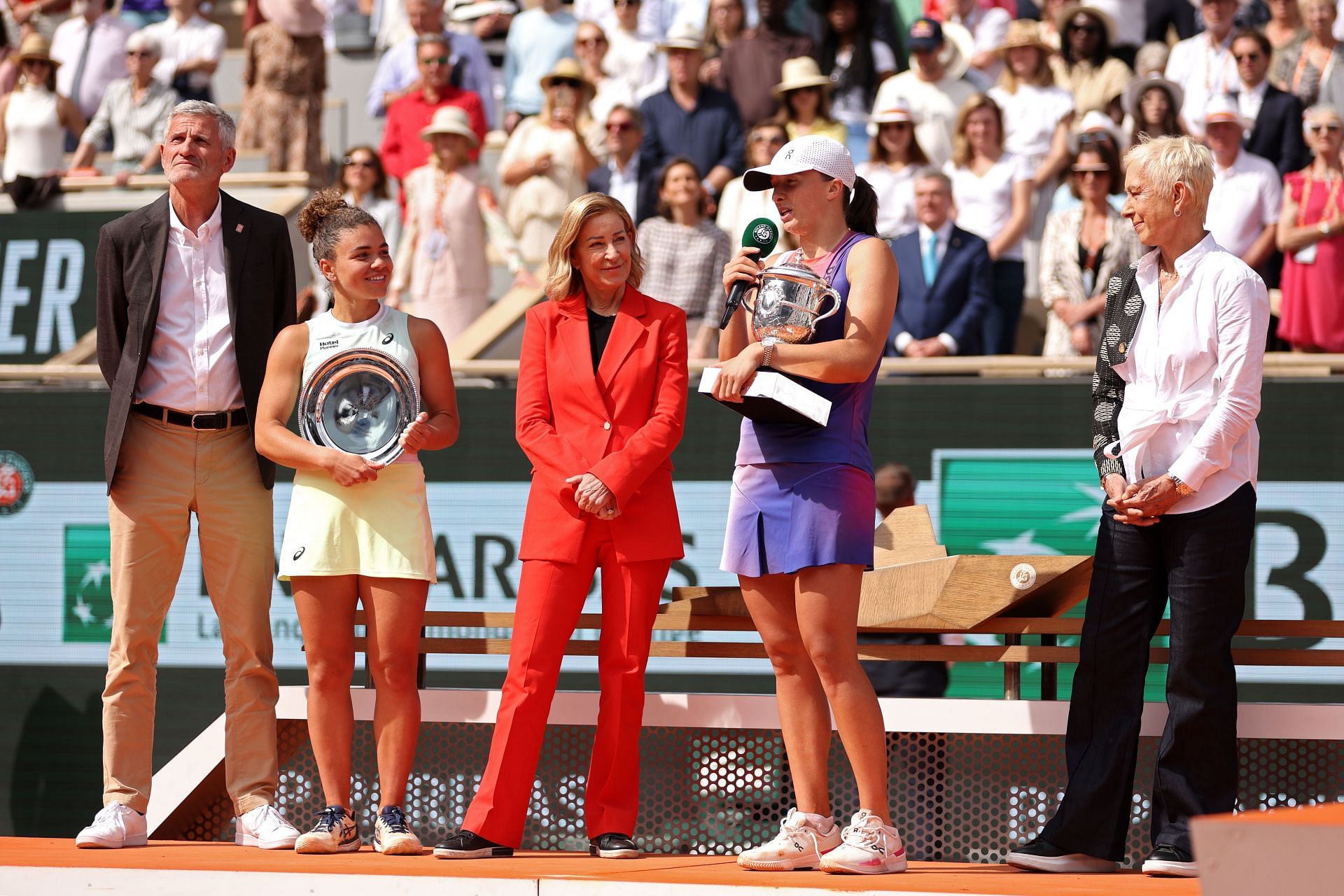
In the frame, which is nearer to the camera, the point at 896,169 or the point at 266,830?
the point at 266,830

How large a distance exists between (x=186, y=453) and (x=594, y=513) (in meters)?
1.31

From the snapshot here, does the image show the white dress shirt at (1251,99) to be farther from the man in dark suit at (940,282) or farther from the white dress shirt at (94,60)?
the white dress shirt at (94,60)

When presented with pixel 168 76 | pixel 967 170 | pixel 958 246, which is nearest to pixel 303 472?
pixel 958 246

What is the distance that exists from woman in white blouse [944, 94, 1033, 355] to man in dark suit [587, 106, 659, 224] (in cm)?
174

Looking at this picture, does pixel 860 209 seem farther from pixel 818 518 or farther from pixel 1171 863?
pixel 1171 863

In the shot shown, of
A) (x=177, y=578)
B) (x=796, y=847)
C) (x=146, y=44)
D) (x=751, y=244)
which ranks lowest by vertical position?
(x=796, y=847)

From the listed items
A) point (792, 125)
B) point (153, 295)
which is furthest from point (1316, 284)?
point (153, 295)

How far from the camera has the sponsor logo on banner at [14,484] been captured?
7.93 m

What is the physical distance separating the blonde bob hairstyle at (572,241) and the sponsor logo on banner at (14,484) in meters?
4.14

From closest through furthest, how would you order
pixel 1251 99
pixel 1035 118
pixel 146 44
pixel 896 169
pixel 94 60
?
pixel 896 169 < pixel 1251 99 < pixel 1035 118 < pixel 146 44 < pixel 94 60

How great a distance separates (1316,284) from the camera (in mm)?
7762

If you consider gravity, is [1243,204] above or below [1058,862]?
above

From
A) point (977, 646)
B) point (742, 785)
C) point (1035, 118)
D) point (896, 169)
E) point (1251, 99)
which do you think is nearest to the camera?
point (977, 646)

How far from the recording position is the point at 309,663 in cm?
476
